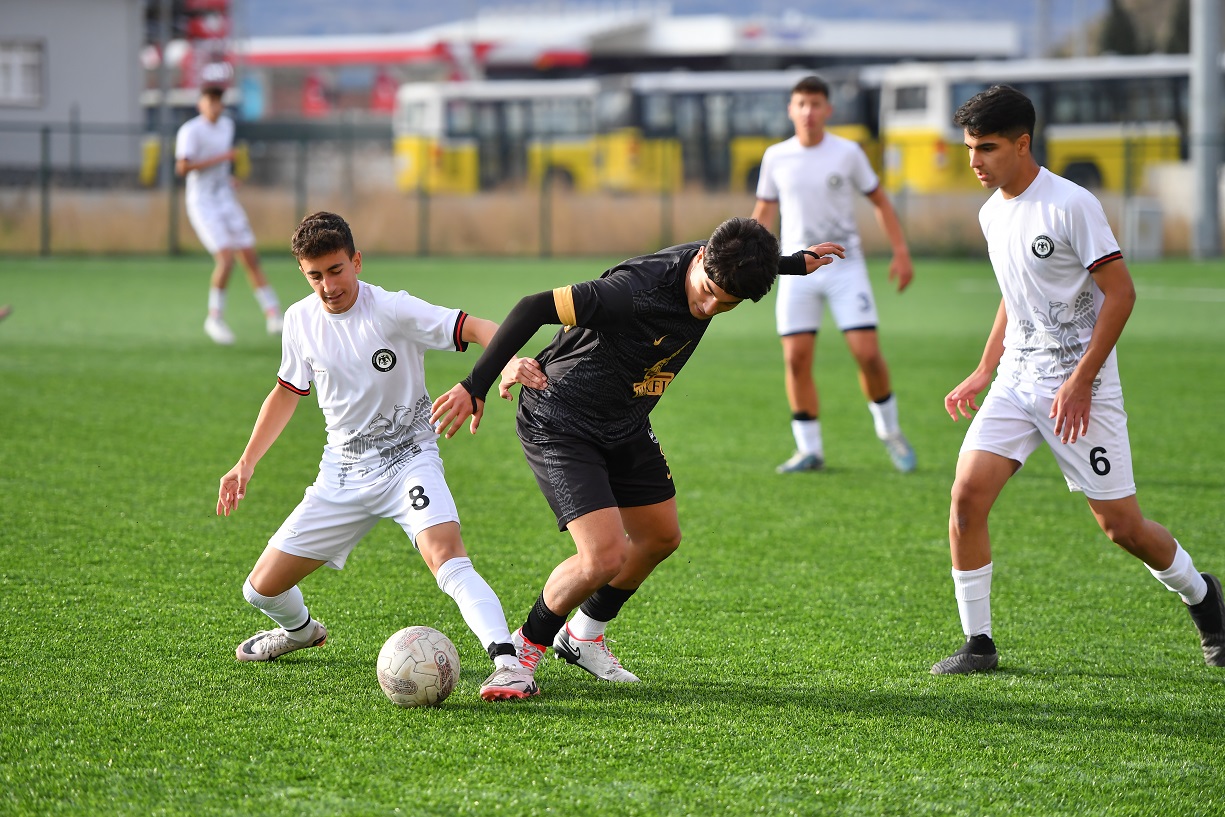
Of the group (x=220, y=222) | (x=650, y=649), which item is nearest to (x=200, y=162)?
(x=220, y=222)

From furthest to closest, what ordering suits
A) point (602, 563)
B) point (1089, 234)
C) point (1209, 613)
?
point (1209, 613), point (1089, 234), point (602, 563)

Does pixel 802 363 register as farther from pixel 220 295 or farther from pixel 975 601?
pixel 220 295

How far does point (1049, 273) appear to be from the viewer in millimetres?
4449

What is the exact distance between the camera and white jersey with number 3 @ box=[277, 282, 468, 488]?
4.39 meters

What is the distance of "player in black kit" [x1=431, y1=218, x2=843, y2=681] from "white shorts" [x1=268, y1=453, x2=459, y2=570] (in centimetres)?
29

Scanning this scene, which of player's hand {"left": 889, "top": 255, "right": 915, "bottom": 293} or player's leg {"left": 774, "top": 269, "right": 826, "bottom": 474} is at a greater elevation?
player's hand {"left": 889, "top": 255, "right": 915, "bottom": 293}

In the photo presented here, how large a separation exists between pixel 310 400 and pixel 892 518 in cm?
541

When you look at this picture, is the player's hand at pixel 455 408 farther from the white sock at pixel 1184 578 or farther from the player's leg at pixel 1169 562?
the white sock at pixel 1184 578

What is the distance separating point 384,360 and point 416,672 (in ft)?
3.25

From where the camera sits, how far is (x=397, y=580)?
5691mm

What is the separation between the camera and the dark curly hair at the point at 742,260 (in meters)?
3.86

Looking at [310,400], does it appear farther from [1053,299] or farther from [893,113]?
[893,113]

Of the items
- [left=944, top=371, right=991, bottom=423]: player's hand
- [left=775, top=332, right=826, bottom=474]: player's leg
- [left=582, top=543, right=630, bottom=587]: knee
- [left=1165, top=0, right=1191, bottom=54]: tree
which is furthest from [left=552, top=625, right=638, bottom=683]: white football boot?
[left=1165, top=0, right=1191, bottom=54]: tree

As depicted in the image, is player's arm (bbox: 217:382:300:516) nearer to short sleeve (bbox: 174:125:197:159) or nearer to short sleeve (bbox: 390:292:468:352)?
short sleeve (bbox: 390:292:468:352)
